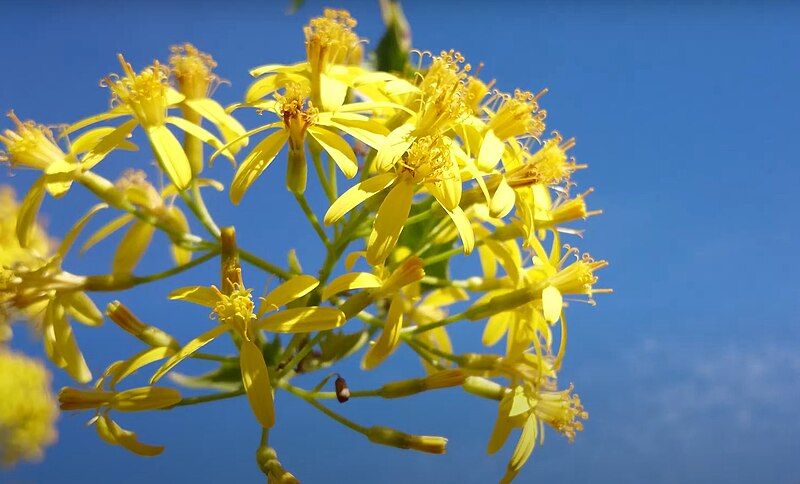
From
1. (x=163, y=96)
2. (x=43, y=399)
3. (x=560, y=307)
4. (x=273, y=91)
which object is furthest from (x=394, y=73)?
(x=43, y=399)

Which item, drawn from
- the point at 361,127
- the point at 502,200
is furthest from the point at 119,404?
the point at 502,200

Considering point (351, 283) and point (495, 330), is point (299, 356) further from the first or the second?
point (495, 330)

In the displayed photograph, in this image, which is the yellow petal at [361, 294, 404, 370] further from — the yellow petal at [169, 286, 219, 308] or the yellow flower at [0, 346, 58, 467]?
the yellow flower at [0, 346, 58, 467]

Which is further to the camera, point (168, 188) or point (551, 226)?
point (168, 188)

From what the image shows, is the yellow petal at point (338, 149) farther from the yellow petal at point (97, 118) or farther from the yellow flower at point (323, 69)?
the yellow petal at point (97, 118)

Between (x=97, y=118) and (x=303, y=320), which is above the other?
(x=97, y=118)

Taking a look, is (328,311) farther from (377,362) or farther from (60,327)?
(60,327)

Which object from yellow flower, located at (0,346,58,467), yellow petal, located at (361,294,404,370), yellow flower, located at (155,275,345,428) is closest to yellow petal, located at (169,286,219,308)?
yellow flower, located at (155,275,345,428)
